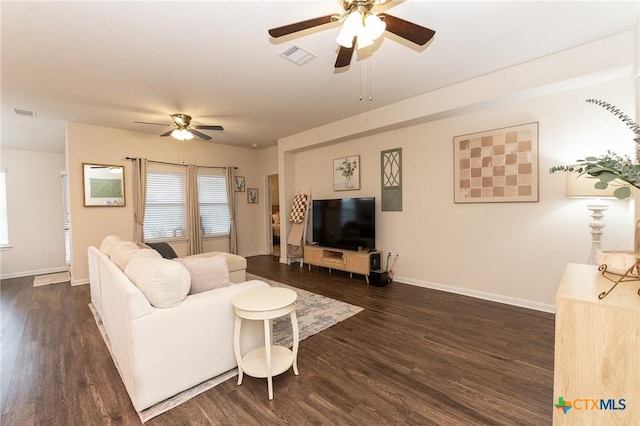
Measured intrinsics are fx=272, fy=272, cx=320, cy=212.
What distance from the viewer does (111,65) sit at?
2818 millimetres

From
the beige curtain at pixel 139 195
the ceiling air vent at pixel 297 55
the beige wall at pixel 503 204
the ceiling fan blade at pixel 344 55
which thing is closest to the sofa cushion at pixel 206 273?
the ceiling fan blade at pixel 344 55

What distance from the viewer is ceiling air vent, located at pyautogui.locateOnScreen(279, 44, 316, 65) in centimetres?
264

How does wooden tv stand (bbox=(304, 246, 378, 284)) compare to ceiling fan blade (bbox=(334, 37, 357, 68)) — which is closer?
ceiling fan blade (bbox=(334, 37, 357, 68))

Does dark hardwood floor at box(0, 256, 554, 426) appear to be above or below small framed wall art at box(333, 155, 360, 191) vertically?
below

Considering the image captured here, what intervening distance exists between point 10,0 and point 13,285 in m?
5.12

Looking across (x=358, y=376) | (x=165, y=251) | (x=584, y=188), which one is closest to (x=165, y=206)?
(x=165, y=251)

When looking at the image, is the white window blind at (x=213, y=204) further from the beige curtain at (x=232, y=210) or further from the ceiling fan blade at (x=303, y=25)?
the ceiling fan blade at (x=303, y=25)

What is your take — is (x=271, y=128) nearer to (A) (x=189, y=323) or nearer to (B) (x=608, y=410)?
(A) (x=189, y=323)

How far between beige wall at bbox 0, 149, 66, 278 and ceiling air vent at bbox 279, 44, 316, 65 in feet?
20.9

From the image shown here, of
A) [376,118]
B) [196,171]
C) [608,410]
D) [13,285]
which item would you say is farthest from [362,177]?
[13,285]

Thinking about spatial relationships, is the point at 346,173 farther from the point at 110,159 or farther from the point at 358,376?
the point at 110,159

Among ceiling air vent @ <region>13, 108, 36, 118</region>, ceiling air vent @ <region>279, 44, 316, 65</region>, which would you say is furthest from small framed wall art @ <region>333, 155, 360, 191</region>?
ceiling air vent @ <region>13, 108, 36, 118</region>

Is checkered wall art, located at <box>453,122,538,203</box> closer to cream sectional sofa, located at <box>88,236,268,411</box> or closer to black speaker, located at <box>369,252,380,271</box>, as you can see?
black speaker, located at <box>369,252,380,271</box>

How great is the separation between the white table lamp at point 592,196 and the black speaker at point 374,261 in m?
2.53
